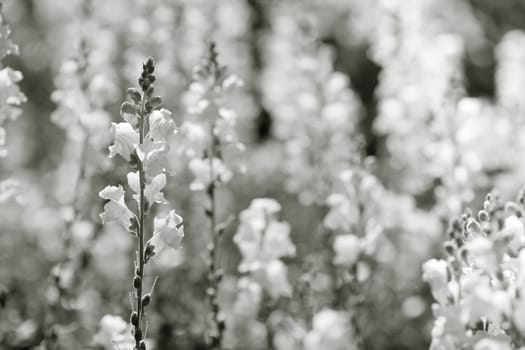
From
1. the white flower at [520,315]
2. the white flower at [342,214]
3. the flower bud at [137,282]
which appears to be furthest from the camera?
the white flower at [342,214]

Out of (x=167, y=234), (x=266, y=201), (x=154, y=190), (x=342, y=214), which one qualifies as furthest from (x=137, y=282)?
(x=342, y=214)

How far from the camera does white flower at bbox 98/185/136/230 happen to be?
316 cm

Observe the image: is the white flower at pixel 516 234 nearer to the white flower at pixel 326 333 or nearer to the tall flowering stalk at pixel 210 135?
the white flower at pixel 326 333

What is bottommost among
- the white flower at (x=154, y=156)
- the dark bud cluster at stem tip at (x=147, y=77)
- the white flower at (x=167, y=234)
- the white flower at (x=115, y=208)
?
the white flower at (x=167, y=234)

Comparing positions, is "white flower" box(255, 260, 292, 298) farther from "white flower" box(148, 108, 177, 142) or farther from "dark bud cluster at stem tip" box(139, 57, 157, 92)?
"dark bud cluster at stem tip" box(139, 57, 157, 92)

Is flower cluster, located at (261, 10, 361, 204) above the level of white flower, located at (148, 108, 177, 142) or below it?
above

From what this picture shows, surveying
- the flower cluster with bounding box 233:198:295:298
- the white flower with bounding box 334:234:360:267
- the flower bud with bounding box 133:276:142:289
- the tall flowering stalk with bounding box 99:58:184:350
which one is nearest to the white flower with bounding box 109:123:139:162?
the tall flowering stalk with bounding box 99:58:184:350

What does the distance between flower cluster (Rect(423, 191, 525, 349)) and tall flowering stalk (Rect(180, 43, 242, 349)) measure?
4.44 feet

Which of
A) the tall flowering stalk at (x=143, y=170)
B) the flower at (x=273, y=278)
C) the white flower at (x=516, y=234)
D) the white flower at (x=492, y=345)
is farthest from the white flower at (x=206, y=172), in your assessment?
the white flower at (x=492, y=345)

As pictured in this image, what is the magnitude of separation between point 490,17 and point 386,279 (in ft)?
22.8

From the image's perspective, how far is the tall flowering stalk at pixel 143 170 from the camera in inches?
119

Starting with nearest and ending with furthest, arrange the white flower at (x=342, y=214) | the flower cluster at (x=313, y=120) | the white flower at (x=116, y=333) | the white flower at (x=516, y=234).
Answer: the white flower at (x=516, y=234) < the white flower at (x=116, y=333) < the white flower at (x=342, y=214) < the flower cluster at (x=313, y=120)

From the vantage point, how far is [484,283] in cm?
259

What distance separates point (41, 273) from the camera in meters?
6.89
